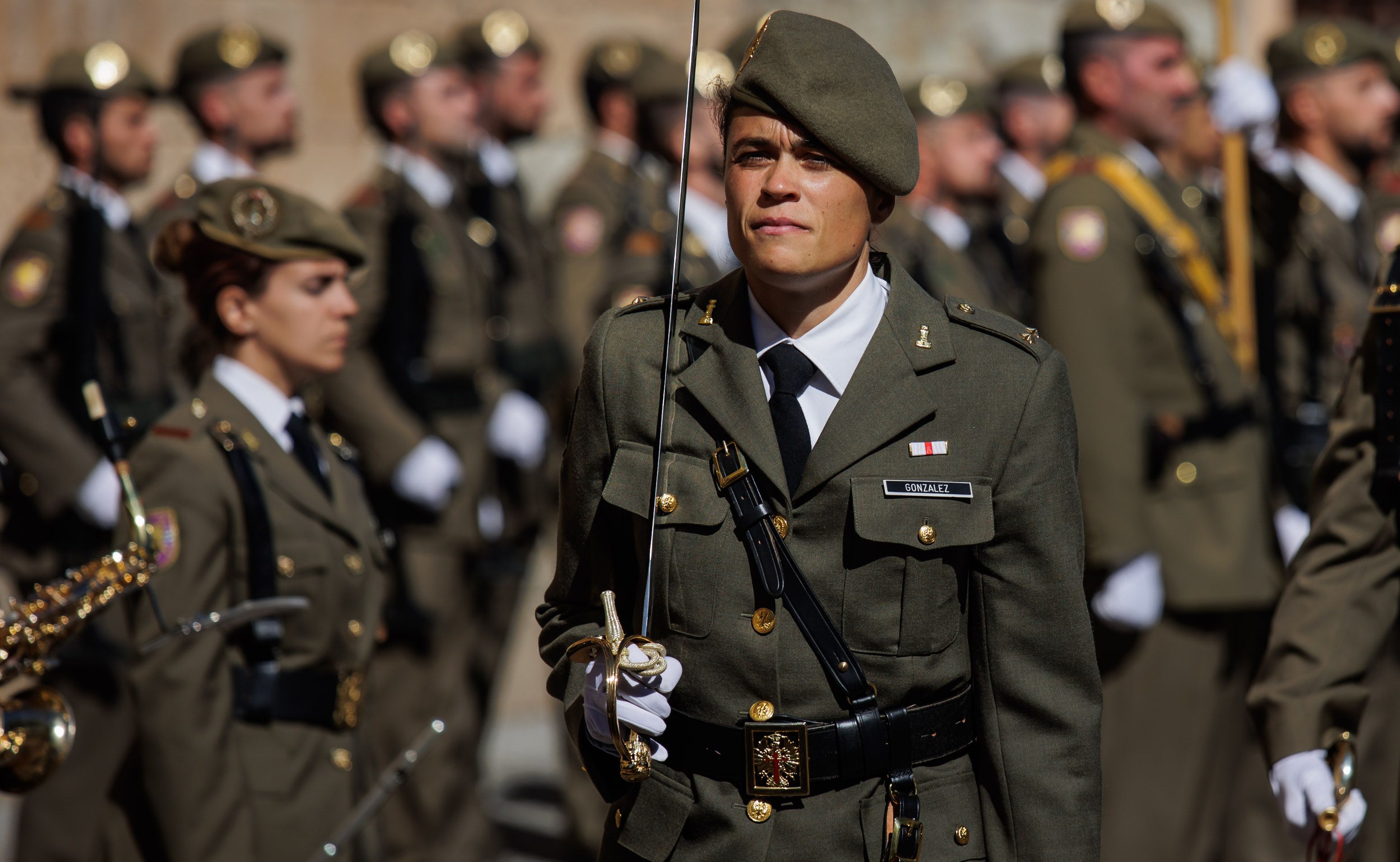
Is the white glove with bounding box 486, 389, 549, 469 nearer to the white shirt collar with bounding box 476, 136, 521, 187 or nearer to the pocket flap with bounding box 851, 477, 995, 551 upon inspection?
the white shirt collar with bounding box 476, 136, 521, 187

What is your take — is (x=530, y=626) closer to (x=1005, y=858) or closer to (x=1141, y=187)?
(x=1141, y=187)

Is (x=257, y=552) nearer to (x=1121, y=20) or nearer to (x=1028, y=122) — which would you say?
(x=1121, y=20)

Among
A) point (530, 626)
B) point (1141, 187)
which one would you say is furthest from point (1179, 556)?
point (530, 626)

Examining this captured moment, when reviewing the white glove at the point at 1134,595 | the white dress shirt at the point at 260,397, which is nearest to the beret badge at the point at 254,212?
the white dress shirt at the point at 260,397

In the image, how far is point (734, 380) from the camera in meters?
2.70

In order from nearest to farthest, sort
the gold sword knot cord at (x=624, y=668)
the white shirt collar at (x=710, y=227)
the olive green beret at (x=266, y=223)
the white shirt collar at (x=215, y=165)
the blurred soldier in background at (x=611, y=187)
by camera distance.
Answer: the gold sword knot cord at (x=624, y=668)
the olive green beret at (x=266, y=223)
the white shirt collar at (x=710, y=227)
the white shirt collar at (x=215, y=165)
the blurred soldier in background at (x=611, y=187)

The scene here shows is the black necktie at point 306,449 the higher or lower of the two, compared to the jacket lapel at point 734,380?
lower

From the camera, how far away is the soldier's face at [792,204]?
8.57 feet

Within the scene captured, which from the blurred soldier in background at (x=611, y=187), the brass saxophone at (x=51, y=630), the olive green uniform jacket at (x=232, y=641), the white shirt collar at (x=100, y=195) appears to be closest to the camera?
the brass saxophone at (x=51, y=630)

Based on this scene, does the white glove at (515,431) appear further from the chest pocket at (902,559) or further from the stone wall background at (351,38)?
the chest pocket at (902,559)

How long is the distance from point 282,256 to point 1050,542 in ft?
6.67

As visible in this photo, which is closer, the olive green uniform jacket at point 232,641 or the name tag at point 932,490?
the name tag at point 932,490

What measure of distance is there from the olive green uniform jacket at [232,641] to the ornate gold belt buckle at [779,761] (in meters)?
1.38

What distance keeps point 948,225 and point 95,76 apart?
3501 millimetres
